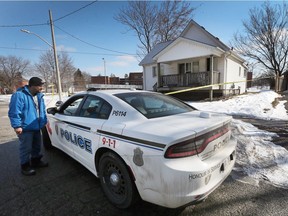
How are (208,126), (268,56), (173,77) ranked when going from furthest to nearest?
(268,56), (173,77), (208,126)

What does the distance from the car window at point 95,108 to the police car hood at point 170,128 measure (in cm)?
55

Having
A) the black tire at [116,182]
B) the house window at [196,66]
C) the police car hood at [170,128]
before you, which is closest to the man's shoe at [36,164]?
the black tire at [116,182]

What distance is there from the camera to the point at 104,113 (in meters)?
2.66

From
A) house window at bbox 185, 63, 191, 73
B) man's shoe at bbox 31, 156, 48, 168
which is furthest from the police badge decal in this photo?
house window at bbox 185, 63, 191, 73

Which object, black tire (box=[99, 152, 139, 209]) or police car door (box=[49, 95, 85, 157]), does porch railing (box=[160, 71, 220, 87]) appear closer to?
police car door (box=[49, 95, 85, 157])

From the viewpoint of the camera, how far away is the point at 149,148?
1.89m

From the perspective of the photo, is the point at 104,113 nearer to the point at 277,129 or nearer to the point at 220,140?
the point at 220,140

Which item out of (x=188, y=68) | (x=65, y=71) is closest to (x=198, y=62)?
(x=188, y=68)

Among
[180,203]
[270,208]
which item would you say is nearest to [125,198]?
[180,203]

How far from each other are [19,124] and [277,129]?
20.4ft

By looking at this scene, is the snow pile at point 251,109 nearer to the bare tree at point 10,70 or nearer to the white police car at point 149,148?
the white police car at point 149,148

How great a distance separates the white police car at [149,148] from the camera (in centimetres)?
182

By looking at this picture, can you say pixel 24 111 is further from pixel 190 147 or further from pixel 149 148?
pixel 190 147

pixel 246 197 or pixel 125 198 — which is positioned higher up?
pixel 125 198
